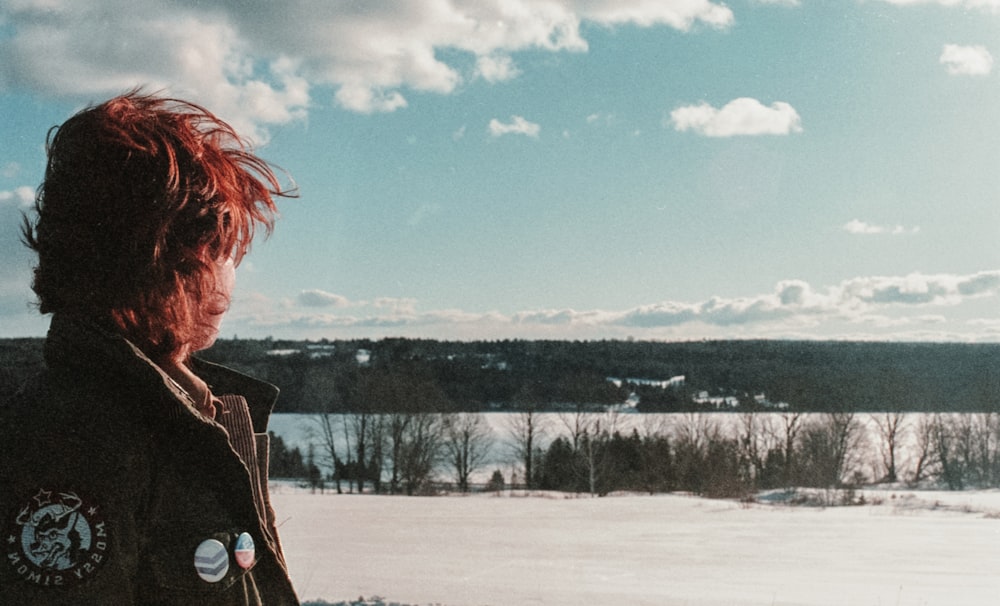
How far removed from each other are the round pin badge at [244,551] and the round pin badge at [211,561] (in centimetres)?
3

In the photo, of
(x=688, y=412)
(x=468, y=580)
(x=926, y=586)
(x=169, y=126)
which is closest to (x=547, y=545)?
(x=468, y=580)

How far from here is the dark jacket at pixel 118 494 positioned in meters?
1.19

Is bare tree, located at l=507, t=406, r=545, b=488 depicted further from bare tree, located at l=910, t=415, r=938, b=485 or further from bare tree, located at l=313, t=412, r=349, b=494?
bare tree, located at l=910, t=415, r=938, b=485

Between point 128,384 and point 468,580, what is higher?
point 128,384

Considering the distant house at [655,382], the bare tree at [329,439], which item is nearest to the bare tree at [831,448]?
the bare tree at [329,439]

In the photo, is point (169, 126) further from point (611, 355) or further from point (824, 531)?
point (611, 355)

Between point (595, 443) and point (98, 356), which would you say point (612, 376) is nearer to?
point (595, 443)

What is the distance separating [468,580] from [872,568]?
14.1 m

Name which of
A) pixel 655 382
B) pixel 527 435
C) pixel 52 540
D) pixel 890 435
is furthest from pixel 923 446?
pixel 52 540

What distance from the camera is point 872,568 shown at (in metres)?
27.3

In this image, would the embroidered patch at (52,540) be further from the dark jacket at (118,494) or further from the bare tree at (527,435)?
the bare tree at (527,435)

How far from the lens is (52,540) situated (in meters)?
1.19

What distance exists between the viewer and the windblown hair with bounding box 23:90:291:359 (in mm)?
1418

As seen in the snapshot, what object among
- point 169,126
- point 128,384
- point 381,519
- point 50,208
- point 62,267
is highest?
point 169,126
